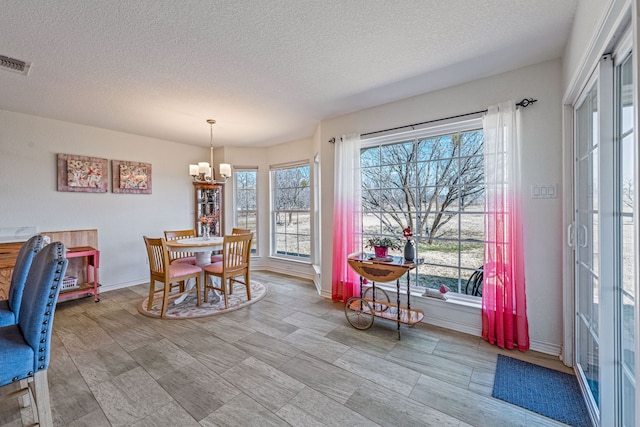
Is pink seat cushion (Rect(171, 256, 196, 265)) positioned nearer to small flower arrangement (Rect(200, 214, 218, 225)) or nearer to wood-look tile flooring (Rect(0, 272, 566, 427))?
small flower arrangement (Rect(200, 214, 218, 225))

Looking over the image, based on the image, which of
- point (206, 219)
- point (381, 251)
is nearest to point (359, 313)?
point (381, 251)

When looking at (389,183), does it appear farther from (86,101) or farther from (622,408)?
(86,101)

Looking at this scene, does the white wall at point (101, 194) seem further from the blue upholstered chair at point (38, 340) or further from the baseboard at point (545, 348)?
the baseboard at point (545, 348)

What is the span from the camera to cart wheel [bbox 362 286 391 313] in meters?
2.73

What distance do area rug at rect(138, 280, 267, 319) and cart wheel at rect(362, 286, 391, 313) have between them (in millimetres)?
1443

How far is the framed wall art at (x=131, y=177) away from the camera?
12.8 ft

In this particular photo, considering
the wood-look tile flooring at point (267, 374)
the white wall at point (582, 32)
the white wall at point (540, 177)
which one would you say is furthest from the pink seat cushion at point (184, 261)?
the white wall at point (582, 32)

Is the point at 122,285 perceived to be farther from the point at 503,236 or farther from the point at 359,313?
the point at 503,236

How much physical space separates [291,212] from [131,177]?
260 cm

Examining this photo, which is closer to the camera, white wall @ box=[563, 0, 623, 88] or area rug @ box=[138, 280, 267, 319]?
white wall @ box=[563, 0, 623, 88]

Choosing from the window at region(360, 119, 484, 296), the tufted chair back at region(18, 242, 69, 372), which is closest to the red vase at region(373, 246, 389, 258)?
the window at region(360, 119, 484, 296)

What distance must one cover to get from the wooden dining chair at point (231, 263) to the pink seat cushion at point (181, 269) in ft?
0.44

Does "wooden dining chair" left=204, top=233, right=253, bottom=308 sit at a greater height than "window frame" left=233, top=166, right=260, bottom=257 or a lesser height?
lesser

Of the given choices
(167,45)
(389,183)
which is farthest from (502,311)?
(167,45)
